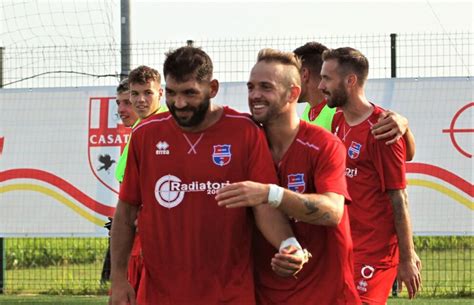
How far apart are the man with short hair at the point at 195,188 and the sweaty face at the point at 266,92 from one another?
0.26ft

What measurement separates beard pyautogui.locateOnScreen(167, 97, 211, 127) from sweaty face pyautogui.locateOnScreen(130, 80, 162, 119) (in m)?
2.81

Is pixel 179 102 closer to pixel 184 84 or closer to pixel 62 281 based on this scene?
pixel 184 84

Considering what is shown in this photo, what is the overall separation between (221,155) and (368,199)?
189 cm

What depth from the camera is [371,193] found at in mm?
6871

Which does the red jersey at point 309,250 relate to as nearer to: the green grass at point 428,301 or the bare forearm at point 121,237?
the bare forearm at point 121,237

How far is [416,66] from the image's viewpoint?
13000 mm

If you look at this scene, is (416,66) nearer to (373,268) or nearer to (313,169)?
(373,268)

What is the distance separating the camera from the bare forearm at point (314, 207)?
499 centimetres

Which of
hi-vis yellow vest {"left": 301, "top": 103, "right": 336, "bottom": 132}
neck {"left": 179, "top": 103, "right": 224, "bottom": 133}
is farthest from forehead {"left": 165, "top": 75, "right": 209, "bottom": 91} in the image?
hi-vis yellow vest {"left": 301, "top": 103, "right": 336, "bottom": 132}

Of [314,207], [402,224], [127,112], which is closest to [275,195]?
[314,207]

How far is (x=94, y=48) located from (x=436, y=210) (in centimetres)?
500

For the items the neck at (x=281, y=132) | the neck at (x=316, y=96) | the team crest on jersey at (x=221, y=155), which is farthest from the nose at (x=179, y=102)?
the neck at (x=316, y=96)

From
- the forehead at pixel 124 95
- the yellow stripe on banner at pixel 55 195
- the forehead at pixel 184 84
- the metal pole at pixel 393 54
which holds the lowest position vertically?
the yellow stripe on banner at pixel 55 195

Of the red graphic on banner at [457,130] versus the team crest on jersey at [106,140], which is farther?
the team crest on jersey at [106,140]
